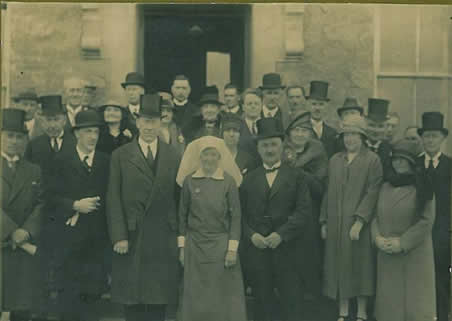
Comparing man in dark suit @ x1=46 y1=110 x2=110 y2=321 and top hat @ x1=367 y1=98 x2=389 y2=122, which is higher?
top hat @ x1=367 y1=98 x2=389 y2=122

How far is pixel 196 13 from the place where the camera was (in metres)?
6.08

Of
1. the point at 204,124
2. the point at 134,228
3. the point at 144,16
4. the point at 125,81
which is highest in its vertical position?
the point at 144,16

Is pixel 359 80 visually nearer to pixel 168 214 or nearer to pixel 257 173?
pixel 257 173

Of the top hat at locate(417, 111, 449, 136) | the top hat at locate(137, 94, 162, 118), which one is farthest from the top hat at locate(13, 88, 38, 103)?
the top hat at locate(417, 111, 449, 136)

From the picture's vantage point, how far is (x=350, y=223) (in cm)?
590

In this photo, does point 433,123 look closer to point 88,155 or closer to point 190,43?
point 190,43

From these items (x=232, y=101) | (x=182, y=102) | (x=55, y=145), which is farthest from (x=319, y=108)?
(x=55, y=145)

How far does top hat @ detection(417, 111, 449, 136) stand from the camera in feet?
19.7

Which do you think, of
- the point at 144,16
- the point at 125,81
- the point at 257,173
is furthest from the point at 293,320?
the point at 144,16

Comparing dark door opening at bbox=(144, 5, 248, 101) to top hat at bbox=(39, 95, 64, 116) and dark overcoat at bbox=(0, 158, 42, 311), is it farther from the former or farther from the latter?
dark overcoat at bbox=(0, 158, 42, 311)

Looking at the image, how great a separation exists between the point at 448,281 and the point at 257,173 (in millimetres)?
1959

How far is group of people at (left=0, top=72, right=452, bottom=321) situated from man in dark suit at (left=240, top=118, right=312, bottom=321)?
1 centimetres

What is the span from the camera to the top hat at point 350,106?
237 inches

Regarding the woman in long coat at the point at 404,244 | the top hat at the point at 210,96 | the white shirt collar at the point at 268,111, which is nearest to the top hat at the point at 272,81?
the white shirt collar at the point at 268,111
